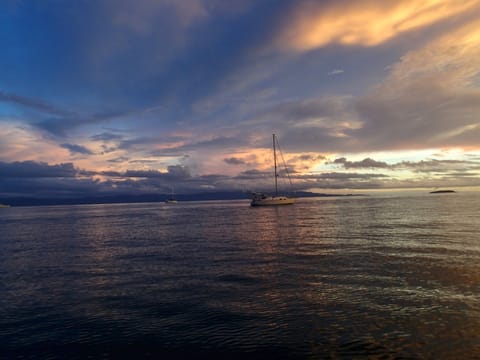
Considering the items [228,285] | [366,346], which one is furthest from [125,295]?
[366,346]

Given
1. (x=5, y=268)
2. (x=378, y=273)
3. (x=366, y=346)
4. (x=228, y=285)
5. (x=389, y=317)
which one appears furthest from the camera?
(x=5, y=268)

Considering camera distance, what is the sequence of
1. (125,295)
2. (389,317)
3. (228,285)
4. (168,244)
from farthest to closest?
(168,244) → (228,285) → (125,295) → (389,317)

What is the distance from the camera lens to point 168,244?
50844mm

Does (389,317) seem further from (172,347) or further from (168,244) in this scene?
(168,244)

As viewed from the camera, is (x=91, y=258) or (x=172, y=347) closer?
(x=172, y=347)

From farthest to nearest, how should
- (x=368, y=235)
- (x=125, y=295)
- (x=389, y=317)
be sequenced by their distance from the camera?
(x=368, y=235)
(x=125, y=295)
(x=389, y=317)

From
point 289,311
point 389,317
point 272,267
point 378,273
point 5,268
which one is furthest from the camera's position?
point 5,268

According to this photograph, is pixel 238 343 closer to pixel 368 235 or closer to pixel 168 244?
pixel 168 244

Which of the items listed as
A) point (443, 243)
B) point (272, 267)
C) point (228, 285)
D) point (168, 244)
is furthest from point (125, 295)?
point (443, 243)

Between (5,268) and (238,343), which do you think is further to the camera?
(5,268)

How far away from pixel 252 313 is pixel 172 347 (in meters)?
5.33

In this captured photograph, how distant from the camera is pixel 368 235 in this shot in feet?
178

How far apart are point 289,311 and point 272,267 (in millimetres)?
12436

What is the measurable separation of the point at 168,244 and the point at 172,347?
35.6 metres
